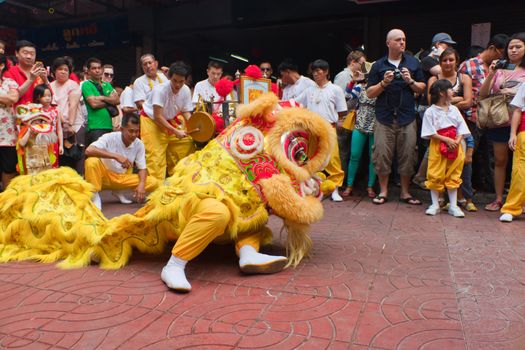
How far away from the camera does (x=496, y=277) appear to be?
2.84m

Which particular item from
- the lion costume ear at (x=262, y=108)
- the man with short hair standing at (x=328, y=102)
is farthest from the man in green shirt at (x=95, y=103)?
the lion costume ear at (x=262, y=108)

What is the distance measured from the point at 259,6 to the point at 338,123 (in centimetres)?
506

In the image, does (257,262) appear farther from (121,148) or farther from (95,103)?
(95,103)

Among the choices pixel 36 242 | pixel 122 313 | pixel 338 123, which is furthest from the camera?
pixel 338 123

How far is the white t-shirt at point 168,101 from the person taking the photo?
200 inches

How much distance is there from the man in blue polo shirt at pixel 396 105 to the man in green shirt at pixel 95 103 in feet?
11.0

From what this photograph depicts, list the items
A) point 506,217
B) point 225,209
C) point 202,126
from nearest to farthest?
point 225,209 < point 202,126 < point 506,217

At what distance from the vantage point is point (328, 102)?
5629 millimetres

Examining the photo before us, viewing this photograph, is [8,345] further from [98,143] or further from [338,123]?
[338,123]

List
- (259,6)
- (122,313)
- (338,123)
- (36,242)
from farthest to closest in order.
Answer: (259,6)
(338,123)
(36,242)
(122,313)

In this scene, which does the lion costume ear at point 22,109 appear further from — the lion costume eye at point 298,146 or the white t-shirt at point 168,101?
the lion costume eye at point 298,146

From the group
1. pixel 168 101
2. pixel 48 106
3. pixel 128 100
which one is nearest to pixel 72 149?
pixel 48 106

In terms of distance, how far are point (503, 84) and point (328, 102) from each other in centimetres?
191

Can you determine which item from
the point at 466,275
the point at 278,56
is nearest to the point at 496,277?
the point at 466,275
